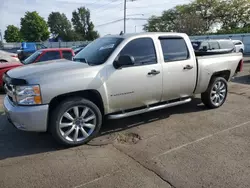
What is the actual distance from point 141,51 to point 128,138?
1608mm

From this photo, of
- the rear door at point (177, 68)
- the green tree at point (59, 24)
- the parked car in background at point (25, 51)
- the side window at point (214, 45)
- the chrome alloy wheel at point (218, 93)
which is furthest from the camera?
the green tree at point (59, 24)

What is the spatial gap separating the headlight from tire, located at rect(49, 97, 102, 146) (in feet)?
1.11

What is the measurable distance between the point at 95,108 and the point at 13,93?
1.28 m

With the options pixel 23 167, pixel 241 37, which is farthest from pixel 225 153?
pixel 241 37

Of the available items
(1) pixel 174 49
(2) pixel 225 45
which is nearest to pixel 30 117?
(1) pixel 174 49

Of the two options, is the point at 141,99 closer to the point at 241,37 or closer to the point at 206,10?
the point at 241,37

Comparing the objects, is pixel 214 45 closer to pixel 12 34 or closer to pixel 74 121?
pixel 74 121

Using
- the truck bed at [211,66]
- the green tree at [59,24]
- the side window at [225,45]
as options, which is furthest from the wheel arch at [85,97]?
the green tree at [59,24]

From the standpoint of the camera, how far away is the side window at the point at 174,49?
175 inches

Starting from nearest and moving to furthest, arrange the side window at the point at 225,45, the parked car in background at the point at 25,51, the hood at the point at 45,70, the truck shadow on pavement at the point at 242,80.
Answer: the hood at the point at 45,70 → the truck shadow on pavement at the point at 242,80 → the parked car in background at the point at 25,51 → the side window at the point at 225,45

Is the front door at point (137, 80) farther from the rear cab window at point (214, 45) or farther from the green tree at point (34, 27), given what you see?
the green tree at point (34, 27)

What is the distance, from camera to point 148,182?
278 centimetres

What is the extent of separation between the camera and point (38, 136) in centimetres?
414

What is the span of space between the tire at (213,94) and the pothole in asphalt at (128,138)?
2233 millimetres
